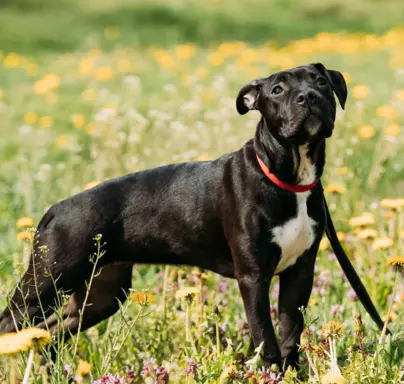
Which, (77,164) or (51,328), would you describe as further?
(77,164)

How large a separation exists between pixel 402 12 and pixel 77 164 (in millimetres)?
18744

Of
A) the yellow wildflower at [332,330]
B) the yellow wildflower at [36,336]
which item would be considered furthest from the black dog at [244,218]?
the yellow wildflower at [36,336]

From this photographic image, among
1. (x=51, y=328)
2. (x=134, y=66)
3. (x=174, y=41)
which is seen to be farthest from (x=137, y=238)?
(x=174, y=41)

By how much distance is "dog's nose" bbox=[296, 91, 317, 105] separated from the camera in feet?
11.2

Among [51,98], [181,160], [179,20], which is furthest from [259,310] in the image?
[179,20]

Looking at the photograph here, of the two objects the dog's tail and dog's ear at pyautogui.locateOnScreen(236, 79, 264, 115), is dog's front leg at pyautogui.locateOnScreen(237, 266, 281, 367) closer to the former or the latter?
the dog's tail

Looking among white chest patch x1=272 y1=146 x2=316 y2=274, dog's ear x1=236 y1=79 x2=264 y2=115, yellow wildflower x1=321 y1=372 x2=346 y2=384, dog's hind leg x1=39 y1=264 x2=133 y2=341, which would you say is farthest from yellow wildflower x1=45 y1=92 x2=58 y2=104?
yellow wildflower x1=321 y1=372 x2=346 y2=384

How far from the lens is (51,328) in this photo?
4180mm

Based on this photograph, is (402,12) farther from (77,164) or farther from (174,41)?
(77,164)

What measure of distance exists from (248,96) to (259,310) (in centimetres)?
100

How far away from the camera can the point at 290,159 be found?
3572 mm

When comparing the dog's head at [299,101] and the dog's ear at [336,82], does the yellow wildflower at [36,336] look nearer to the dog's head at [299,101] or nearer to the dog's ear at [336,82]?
the dog's head at [299,101]

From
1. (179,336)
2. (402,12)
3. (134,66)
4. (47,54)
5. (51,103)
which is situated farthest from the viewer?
(402,12)

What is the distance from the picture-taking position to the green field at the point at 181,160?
10.8ft
